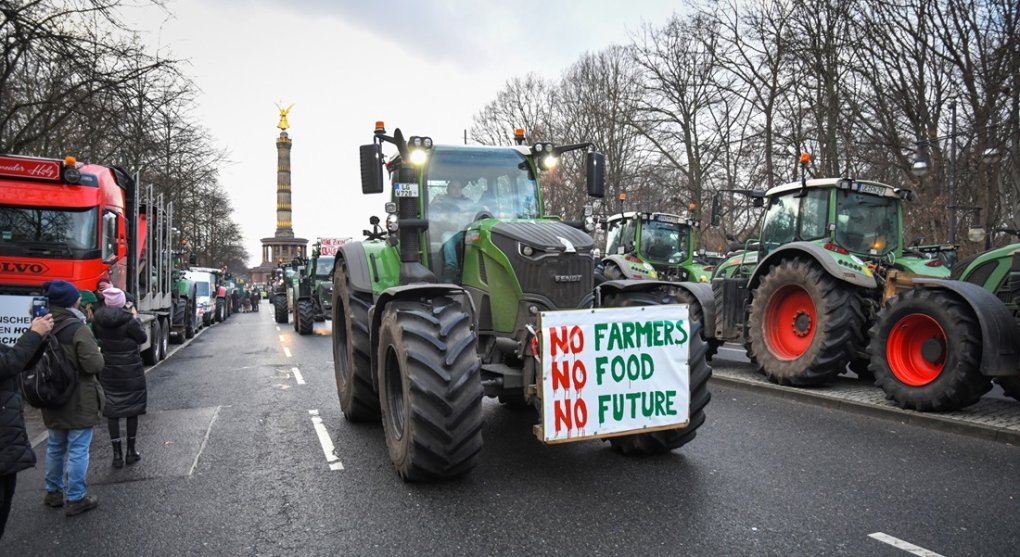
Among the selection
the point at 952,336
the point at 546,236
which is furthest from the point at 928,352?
the point at 546,236

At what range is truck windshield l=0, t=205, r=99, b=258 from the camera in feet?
29.5

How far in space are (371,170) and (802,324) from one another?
5.89 meters

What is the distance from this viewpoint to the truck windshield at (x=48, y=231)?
8984 millimetres

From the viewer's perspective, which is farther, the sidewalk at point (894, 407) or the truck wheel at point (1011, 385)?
the truck wheel at point (1011, 385)

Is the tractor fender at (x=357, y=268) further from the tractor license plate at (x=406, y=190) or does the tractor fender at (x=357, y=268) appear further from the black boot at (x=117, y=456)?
the black boot at (x=117, y=456)

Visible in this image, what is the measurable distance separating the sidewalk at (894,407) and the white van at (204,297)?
19762 millimetres

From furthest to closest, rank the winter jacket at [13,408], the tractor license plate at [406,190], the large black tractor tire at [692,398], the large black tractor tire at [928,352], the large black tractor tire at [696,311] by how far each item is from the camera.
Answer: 1. the large black tractor tire at [696,311]
2. the large black tractor tire at [928,352]
3. the tractor license plate at [406,190]
4. the large black tractor tire at [692,398]
5. the winter jacket at [13,408]

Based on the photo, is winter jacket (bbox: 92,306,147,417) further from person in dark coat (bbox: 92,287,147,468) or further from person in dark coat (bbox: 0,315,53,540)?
person in dark coat (bbox: 0,315,53,540)

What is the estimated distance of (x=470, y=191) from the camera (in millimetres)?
6035

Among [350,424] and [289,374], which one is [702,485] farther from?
[289,374]

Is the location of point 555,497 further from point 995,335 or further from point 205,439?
point 995,335

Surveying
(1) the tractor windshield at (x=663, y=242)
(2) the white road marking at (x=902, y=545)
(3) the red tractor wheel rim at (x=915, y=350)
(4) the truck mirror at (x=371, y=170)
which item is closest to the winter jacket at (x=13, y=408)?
(4) the truck mirror at (x=371, y=170)

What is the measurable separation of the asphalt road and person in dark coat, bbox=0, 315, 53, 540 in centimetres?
59

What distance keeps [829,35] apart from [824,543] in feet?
64.9
